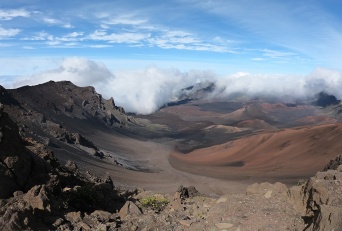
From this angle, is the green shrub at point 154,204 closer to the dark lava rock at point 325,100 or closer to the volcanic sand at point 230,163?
the volcanic sand at point 230,163

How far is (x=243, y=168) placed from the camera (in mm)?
46344

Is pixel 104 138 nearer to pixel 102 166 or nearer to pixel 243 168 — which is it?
pixel 102 166

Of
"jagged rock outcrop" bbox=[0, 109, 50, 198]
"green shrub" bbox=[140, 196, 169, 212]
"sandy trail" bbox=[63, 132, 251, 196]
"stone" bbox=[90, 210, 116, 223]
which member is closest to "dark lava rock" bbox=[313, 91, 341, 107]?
"sandy trail" bbox=[63, 132, 251, 196]

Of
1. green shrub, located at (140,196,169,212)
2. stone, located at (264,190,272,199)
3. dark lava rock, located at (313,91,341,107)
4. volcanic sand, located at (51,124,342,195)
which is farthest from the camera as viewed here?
dark lava rock, located at (313,91,341,107)

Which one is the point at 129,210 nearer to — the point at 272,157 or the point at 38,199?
the point at 38,199

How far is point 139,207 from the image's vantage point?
1193 cm

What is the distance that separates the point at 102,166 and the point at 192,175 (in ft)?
37.4

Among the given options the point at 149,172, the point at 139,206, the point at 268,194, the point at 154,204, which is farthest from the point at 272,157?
the point at 139,206

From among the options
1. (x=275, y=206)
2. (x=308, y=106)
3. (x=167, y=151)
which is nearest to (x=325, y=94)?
(x=308, y=106)

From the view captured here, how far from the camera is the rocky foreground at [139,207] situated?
8.45 metres

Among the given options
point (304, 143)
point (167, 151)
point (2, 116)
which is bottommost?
point (167, 151)

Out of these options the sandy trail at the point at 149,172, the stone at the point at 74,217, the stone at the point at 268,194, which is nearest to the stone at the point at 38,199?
the stone at the point at 74,217

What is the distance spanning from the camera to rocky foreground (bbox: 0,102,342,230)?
845 cm

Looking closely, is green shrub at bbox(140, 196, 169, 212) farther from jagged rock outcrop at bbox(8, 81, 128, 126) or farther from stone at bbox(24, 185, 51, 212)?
jagged rock outcrop at bbox(8, 81, 128, 126)
